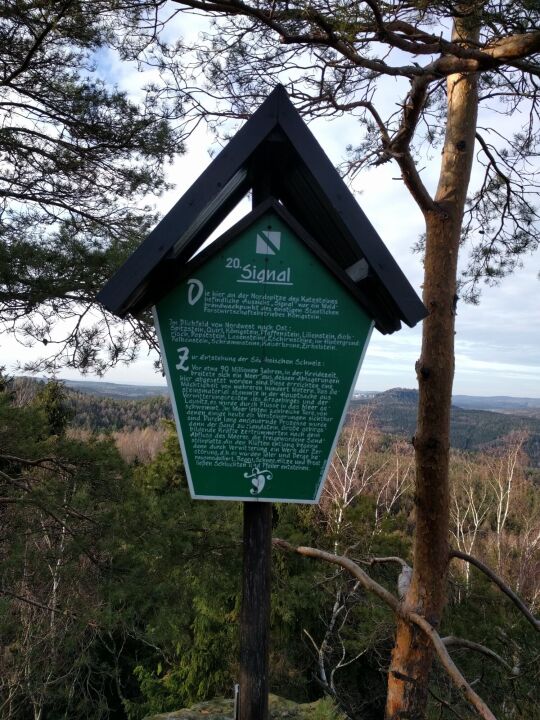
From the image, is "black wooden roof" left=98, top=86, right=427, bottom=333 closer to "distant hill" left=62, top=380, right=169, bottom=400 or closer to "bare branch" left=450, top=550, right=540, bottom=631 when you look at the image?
"distant hill" left=62, top=380, right=169, bottom=400

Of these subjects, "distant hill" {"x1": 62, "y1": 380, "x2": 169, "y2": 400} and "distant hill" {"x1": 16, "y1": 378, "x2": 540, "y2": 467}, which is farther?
"distant hill" {"x1": 16, "y1": 378, "x2": 540, "y2": 467}

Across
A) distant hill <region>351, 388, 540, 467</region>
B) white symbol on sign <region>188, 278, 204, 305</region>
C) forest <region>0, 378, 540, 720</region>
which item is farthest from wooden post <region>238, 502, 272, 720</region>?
distant hill <region>351, 388, 540, 467</region>

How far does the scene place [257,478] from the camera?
243cm

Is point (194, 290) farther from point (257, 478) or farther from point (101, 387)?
point (101, 387)

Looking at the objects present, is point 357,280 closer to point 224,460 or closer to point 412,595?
point 224,460

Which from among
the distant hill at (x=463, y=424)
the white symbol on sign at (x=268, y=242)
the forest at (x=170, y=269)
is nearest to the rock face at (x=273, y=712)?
the forest at (x=170, y=269)

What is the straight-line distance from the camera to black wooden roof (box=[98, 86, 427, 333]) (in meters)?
2.28

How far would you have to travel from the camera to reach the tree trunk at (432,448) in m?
4.25

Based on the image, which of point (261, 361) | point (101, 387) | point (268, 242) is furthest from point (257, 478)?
point (101, 387)

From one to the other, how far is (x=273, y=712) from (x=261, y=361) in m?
3.84

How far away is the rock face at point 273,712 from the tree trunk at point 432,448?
0.56 m

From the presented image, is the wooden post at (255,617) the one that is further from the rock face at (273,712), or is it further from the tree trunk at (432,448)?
the rock face at (273,712)

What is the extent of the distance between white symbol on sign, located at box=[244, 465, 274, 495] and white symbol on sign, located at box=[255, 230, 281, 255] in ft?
3.11

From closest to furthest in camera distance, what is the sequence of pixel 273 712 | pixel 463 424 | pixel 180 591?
pixel 273 712 < pixel 180 591 < pixel 463 424
